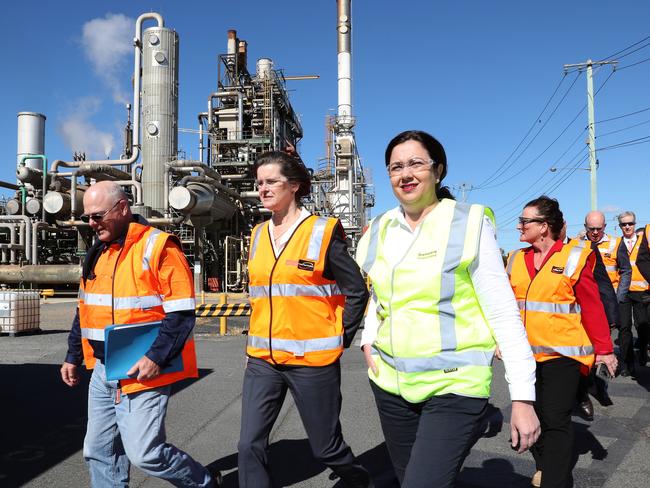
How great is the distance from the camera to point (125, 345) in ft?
9.71

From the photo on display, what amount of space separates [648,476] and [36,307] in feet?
39.5

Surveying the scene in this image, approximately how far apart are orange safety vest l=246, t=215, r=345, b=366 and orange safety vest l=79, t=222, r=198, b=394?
16.4 inches

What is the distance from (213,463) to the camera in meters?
4.32

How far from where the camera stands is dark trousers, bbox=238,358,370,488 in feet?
9.80

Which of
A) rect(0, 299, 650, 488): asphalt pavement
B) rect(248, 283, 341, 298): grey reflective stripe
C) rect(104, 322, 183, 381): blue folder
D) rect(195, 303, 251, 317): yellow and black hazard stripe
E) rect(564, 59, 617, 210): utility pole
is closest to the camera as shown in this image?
rect(104, 322, 183, 381): blue folder

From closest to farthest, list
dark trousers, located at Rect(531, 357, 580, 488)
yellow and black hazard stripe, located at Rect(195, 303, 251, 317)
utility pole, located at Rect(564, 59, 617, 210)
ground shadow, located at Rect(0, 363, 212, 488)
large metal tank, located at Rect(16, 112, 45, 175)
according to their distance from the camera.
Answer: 1. dark trousers, located at Rect(531, 357, 580, 488)
2. ground shadow, located at Rect(0, 363, 212, 488)
3. yellow and black hazard stripe, located at Rect(195, 303, 251, 317)
4. utility pole, located at Rect(564, 59, 617, 210)
5. large metal tank, located at Rect(16, 112, 45, 175)

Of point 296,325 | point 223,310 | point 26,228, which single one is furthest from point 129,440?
point 26,228

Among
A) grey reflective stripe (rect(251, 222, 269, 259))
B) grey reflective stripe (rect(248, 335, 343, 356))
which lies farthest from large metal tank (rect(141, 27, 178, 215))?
grey reflective stripe (rect(248, 335, 343, 356))

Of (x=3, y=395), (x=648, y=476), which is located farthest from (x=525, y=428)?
(x=3, y=395)

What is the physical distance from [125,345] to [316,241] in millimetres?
1245

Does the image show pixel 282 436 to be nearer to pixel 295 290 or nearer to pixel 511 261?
pixel 295 290

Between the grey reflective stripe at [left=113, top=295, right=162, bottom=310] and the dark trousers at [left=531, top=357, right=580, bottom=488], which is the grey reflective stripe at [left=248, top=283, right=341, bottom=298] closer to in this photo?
the grey reflective stripe at [left=113, top=295, right=162, bottom=310]

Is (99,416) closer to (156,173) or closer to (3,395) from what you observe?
(3,395)

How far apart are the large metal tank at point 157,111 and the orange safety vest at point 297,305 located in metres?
26.0
